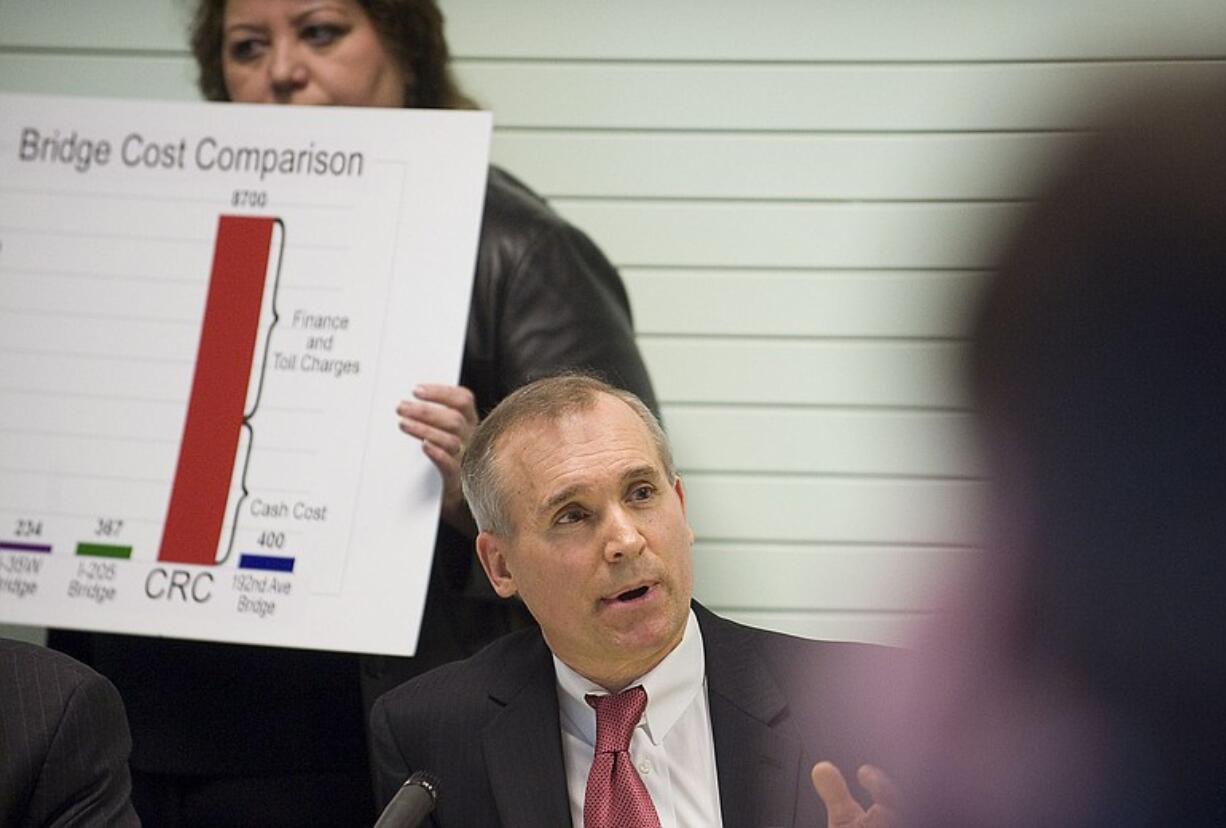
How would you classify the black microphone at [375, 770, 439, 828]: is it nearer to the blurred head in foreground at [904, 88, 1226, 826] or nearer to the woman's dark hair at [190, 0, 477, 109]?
the blurred head in foreground at [904, 88, 1226, 826]

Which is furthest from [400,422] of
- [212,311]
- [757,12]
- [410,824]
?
[757,12]

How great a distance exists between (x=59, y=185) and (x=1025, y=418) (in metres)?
2.65

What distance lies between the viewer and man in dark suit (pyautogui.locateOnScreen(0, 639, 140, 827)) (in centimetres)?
206

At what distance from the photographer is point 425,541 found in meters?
2.63

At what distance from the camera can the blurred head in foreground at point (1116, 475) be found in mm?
574

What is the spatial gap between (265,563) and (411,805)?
0.97 metres

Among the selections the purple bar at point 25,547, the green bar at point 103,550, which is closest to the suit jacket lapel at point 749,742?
the green bar at point 103,550

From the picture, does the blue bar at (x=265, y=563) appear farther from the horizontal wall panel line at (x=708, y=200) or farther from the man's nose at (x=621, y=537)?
the horizontal wall panel line at (x=708, y=200)

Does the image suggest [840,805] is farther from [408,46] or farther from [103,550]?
[408,46]

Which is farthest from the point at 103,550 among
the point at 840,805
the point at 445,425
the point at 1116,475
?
the point at 1116,475

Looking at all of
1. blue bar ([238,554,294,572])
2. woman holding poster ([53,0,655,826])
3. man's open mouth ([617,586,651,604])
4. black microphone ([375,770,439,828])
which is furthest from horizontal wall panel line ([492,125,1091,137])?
black microphone ([375,770,439,828])

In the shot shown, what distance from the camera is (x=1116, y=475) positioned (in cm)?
58

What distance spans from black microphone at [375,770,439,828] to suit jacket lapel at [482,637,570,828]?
0.33m

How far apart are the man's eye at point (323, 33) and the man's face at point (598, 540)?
99 centimetres
